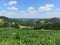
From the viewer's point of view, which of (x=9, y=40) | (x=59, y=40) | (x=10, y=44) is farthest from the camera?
(x=59, y=40)

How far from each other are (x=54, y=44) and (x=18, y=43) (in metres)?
6.51

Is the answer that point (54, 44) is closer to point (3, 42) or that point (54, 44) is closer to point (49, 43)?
point (49, 43)

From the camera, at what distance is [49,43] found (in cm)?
2562

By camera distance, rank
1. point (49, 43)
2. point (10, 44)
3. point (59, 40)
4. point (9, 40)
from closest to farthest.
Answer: point (10, 44), point (9, 40), point (49, 43), point (59, 40)

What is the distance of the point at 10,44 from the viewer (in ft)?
72.6

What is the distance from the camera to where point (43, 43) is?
957 inches

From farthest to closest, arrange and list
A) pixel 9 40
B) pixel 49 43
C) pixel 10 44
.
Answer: pixel 49 43
pixel 9 40
pixel 10 44

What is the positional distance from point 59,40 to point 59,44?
1831mm

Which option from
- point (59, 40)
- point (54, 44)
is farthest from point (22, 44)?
point (59, 40)

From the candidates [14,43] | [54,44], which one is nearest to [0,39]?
[14,43]

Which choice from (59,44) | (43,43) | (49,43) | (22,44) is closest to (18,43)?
(22,44)

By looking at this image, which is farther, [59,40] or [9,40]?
[59,40]

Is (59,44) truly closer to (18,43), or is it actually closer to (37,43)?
(37,43)

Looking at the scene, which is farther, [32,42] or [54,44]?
[54,44]
